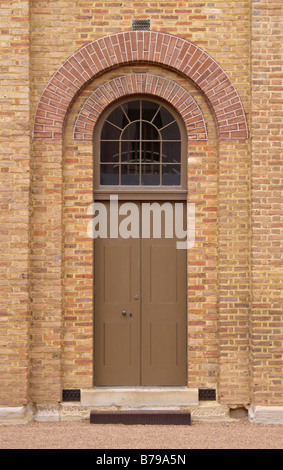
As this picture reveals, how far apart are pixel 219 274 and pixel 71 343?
2.09 meters

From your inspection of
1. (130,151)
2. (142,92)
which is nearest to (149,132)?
(130,151)

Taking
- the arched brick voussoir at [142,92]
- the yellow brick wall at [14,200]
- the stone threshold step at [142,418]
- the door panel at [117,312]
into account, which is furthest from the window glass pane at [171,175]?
the stone threshold step at [142,418]

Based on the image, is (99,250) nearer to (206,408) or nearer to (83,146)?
(83,146)

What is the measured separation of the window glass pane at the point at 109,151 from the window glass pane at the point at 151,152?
360 millimetres

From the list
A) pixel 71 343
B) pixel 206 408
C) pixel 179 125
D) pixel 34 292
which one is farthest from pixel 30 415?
pixel 179 125

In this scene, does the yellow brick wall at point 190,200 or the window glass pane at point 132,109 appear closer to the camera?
the yellow brick wall at point 190,200

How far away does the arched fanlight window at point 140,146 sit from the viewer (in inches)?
288

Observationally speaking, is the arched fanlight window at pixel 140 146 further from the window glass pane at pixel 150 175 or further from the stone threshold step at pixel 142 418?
the stone threshold step at pixel 142 418

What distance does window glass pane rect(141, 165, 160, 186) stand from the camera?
7.33 m

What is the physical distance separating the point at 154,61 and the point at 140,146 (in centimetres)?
110

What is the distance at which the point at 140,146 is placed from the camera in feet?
24.0

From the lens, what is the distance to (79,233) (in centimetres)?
715

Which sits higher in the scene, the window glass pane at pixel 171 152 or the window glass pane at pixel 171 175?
the window glass pane at pixel 171 152

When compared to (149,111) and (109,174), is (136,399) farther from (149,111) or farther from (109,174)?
(149,111)
